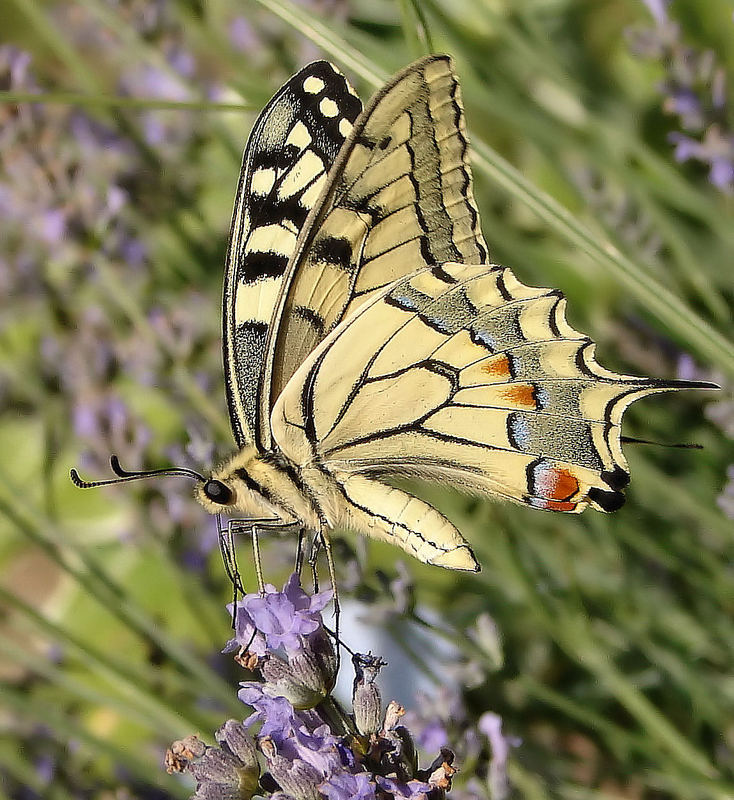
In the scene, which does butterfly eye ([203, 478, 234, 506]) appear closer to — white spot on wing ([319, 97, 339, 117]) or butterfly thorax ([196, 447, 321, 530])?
butterfly thorax ([196, 447, 321, 530])

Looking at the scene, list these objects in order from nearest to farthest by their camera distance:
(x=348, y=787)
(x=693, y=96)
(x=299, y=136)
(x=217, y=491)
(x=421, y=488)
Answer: (x=348, y=787), (x=217, y=491), (x=299, y=136), (x=693, y=96), (x=421, y=488)

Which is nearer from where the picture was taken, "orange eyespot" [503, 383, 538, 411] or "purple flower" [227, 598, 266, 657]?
"purple flower" [227, 598, 266, 657]

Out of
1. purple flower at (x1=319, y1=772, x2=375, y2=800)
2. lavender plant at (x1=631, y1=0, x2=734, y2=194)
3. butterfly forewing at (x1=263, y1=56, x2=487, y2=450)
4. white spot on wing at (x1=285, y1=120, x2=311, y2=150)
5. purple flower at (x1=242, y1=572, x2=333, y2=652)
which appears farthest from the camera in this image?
lavender plant at (x1=631, y1=0, x2=734, y2=194)

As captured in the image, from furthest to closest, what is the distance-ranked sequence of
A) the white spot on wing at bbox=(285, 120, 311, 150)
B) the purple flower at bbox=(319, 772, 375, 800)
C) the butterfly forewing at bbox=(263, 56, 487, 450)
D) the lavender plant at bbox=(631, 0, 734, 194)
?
the lavender plant at bbox=(631, 0, 734, 194), the white spot on wing at bbox=(285, 120, 311, 150), the butterfly forewing at bbox=(263, 56, 487, 450), the purple flower at bbox=(319, 772, 375, 800)

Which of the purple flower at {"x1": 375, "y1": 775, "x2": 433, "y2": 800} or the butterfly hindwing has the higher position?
the butterfly hindwing

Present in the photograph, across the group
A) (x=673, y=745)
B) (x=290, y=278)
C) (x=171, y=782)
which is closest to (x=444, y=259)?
(x=290, y=278)

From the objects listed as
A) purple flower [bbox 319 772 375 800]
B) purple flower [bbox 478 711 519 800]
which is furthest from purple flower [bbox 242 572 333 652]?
purple flower [bbox 478 711 519 800]

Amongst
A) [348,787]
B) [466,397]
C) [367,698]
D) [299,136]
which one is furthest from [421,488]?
[348,787]

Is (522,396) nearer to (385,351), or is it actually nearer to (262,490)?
(385,351)

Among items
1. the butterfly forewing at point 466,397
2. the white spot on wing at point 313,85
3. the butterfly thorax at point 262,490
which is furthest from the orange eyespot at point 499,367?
the white spot on wing at point 313,85
